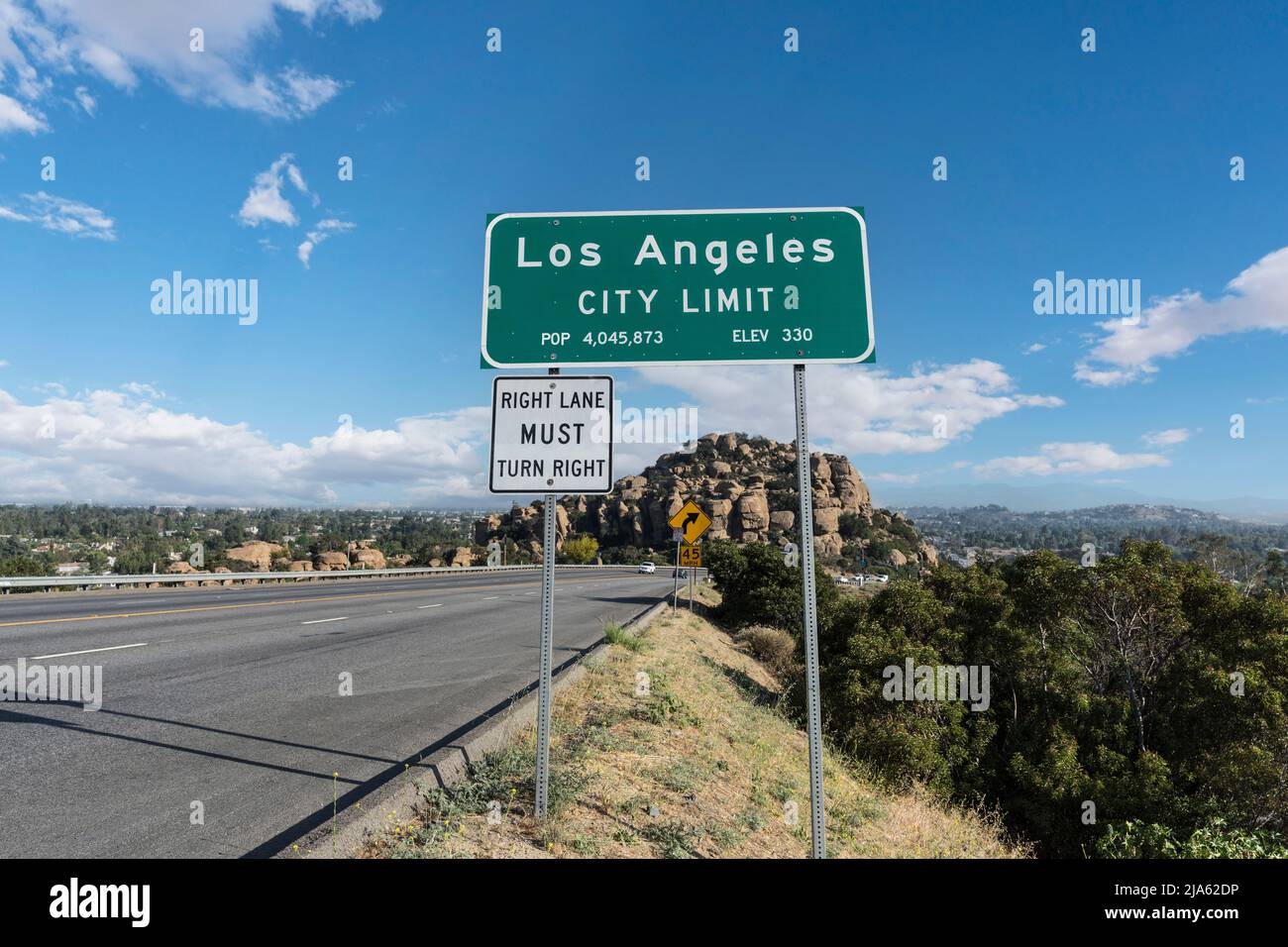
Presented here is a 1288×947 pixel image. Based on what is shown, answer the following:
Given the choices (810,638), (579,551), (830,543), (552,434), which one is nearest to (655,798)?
(810,638)

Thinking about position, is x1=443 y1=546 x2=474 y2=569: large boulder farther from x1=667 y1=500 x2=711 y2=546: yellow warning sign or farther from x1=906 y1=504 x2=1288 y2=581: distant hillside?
x1=906 y1=504 x2=1288 y2=581: distant hillside

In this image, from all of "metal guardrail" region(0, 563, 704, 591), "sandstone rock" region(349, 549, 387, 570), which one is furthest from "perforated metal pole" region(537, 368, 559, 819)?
"sandstone rock" region(349, 549, 387, 570)

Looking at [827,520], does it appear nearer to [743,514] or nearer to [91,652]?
[743,514]

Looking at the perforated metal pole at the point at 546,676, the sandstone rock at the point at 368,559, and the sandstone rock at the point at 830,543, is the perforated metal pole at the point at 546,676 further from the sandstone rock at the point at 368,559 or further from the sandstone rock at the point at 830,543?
the sandstone rock at the point at 830,543

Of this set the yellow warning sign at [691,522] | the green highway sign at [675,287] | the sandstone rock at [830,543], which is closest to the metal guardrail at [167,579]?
the yellow warning sign at [691,522]

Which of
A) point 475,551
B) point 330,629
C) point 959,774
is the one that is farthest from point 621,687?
point 475,551

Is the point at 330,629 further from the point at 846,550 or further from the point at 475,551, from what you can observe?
the point at 846,550
